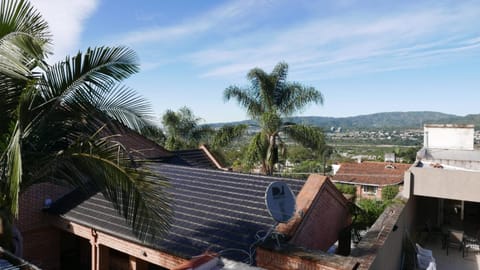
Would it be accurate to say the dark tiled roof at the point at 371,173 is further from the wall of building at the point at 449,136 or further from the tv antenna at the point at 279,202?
the tv antenna at the point at 279,202

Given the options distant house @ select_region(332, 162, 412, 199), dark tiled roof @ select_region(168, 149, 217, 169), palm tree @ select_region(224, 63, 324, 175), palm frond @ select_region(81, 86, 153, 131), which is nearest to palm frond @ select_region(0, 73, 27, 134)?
palm frond @ select_region(81, 86, 153, 131)

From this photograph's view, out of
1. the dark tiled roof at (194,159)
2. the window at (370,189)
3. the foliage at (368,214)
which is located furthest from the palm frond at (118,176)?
the window at (370,189)

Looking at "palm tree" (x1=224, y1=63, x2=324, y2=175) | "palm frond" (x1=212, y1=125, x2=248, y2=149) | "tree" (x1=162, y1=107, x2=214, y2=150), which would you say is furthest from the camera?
"tree" (x1=162, y1=107, x2=214, y2=150)

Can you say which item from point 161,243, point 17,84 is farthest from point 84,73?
point 161,243

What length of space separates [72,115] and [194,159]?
13.5 m

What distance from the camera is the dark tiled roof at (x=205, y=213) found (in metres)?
7.52

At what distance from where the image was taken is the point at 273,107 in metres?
22.0

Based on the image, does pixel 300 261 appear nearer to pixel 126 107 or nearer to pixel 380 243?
pixel 380 243

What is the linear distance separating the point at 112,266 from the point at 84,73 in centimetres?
829

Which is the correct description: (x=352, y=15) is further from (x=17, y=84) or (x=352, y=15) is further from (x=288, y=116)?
(x=17, y=84)

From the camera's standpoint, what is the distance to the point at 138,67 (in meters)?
6.16

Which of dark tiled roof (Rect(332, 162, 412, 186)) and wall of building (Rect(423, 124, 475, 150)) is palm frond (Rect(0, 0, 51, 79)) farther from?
dark tiled roof (Rect(332, 162, 412, 186))

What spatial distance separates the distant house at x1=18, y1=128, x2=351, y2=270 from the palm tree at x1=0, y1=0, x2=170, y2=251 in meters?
0.82

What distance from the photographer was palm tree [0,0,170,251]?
18.1ft
